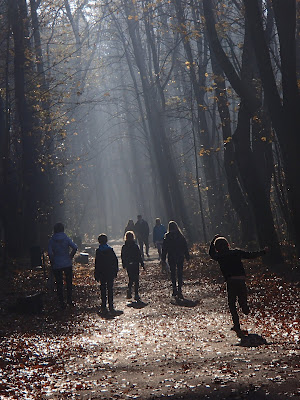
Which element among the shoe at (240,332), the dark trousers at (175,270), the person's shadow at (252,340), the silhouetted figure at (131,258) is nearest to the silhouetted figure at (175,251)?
the dark trousers at (175,270)

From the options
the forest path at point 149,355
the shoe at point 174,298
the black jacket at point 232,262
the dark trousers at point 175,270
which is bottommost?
the forest path at point 149,355

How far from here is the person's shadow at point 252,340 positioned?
9.27m

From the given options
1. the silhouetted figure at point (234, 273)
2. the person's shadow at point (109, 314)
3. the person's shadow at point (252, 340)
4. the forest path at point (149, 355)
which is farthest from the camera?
the person's shadow at point (109, 314)

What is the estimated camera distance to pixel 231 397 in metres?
6.32

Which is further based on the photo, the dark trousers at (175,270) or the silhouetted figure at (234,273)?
the dark trousers at (175,270)

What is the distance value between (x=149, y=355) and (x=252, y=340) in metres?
1.52

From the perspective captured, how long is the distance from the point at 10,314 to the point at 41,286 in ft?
14.5

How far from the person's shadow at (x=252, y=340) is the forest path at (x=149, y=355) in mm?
15

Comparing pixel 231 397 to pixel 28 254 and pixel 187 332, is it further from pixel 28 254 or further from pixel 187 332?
pixel 28 254

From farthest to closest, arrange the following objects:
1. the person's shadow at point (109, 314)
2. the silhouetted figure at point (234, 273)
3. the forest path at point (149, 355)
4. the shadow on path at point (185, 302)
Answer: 1. the shadow on path at point (185, 302)
2. the person's shadow at point (109, 314)
3. the silhouetted figure at point (234, 273)
4. the forest path at point (149, 355)

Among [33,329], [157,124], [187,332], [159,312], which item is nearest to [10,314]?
[33,329]

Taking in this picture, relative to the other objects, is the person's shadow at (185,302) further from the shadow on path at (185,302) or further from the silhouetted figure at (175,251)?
the silhouetted figure at (175,251)

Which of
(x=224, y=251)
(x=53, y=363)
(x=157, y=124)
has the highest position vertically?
(x=157, y=124)

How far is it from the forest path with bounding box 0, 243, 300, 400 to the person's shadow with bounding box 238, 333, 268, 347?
15mm
